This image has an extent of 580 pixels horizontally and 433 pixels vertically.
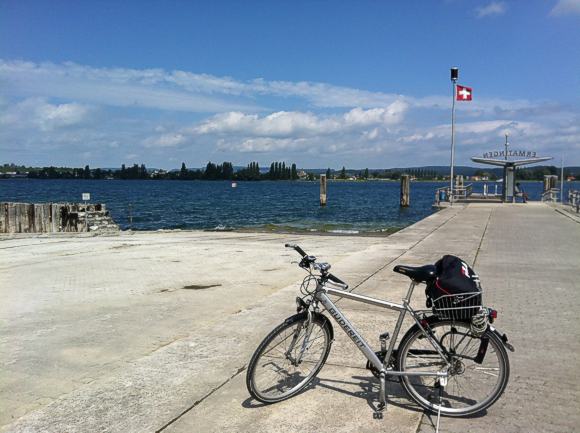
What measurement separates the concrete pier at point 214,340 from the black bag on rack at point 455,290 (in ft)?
2.80

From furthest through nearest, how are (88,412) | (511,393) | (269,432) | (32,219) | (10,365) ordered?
(32,219) → (10,365) → (511,393) → (88,412) → (269,432)

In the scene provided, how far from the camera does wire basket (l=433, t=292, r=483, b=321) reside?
3.63 meters

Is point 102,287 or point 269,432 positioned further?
point 102,287

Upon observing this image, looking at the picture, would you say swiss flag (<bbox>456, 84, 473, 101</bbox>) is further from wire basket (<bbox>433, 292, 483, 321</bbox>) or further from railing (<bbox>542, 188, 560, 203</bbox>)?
wire basket (<bbox>433, 292, 483, 321</bbox>)

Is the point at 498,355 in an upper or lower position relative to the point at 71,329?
upper

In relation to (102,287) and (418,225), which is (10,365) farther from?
(418,225)

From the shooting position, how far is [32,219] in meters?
25.0

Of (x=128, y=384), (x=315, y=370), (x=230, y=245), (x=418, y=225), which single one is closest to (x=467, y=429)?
(x=315, y=370)

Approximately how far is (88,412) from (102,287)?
5212 millimetres

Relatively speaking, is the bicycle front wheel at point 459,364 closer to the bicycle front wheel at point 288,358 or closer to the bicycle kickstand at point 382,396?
the bicycle kickstand at point 382,396

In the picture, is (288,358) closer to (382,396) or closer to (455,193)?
(382,396)

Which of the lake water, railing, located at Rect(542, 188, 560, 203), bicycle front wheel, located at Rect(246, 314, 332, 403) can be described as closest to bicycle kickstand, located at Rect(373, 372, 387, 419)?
bicycle front wheel, located at Rect(246, 314, 332, 403)

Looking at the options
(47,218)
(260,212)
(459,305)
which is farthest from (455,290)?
(260,212)

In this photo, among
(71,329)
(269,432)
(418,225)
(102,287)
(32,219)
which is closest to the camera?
(269,432)
